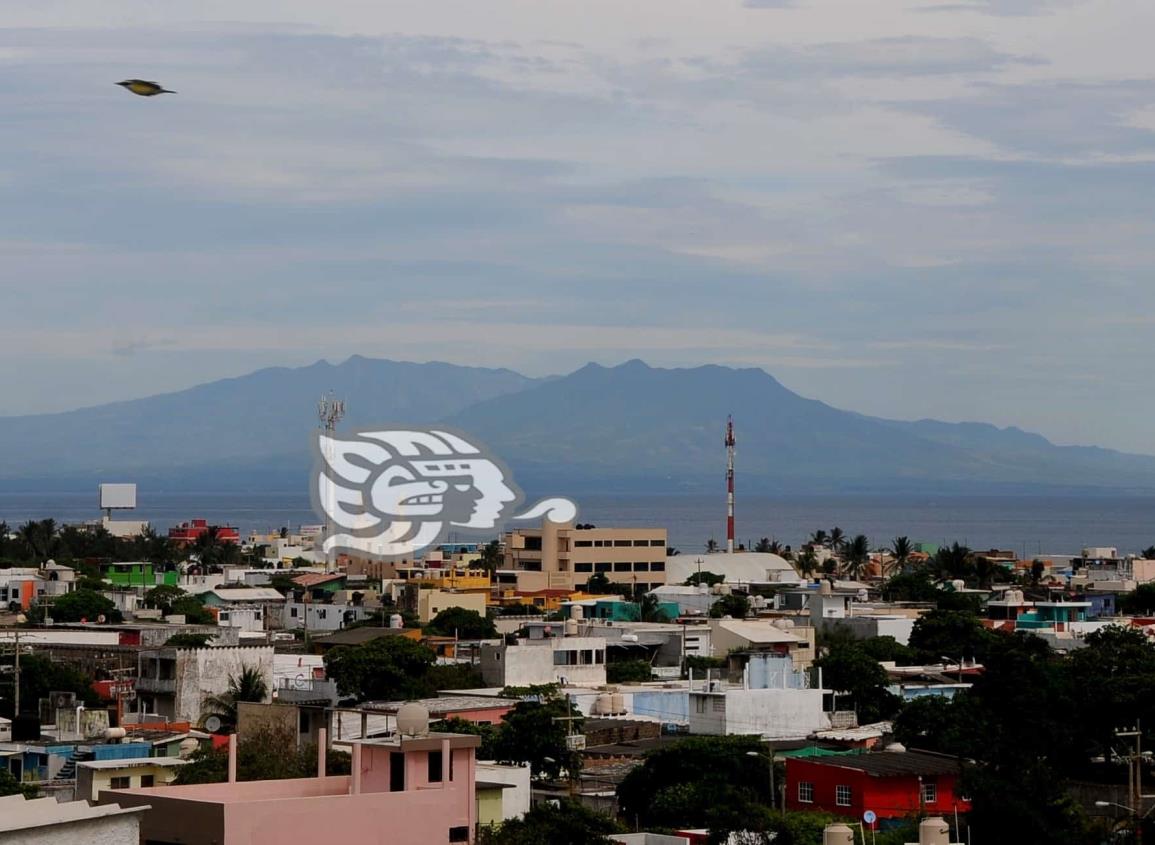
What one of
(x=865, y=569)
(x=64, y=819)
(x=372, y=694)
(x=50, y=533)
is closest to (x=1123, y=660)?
(x=372, y=694)

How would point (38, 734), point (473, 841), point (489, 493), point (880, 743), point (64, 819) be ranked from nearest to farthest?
1. point (64, 819)
2. point (473, 841)
3. point (38, 734)
4. point (880, 743)
5. point (489, 493)

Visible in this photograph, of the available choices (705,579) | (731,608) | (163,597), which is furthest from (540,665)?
(705,579)

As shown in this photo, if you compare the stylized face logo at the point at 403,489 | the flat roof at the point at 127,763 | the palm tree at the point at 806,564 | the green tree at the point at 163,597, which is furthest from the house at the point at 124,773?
the palm tree at the point at 806,564

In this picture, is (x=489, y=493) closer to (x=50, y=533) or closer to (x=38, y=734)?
(x=50, y=533)

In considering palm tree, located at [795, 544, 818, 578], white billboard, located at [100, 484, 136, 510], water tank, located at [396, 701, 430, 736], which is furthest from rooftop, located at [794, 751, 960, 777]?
white billboard, located at [100, 484, 136, 510]

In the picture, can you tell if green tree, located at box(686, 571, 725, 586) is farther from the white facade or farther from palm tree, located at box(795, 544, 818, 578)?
the white facade
